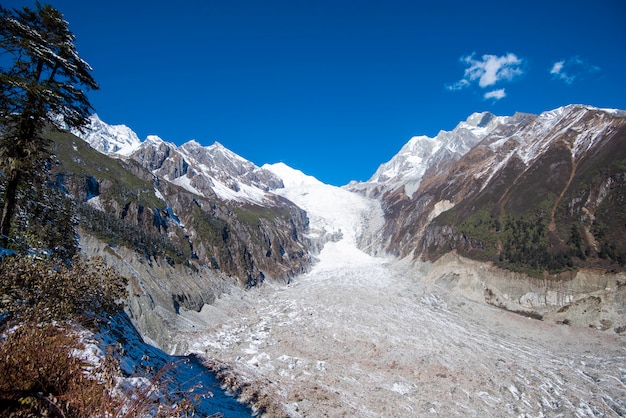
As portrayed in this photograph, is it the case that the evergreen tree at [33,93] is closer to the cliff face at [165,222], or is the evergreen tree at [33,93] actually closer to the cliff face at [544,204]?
the cliff face at [165,222]

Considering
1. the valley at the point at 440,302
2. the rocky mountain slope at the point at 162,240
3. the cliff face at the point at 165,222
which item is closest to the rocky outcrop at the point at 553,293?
the valley at the point at 440,302

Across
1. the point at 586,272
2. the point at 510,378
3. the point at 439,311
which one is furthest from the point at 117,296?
the point at 586,272

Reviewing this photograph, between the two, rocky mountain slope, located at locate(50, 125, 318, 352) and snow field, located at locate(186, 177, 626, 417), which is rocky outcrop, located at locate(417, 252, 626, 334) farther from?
rocky mountain slope, located at locate(50, 125, 318, 352)

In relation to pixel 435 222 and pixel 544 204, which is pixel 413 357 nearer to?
pixel 544 204

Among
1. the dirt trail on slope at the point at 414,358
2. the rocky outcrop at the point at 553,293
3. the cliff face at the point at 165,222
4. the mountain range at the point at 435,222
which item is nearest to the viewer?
the dirt trail on slope at the point at 414,358

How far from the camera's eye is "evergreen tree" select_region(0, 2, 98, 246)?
1559 centimetres

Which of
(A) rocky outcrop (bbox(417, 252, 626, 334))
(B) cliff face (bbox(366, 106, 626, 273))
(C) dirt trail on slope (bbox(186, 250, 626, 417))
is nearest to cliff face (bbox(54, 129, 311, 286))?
(C) dirt trail on slope (bbox(186, 250, 626, 417))

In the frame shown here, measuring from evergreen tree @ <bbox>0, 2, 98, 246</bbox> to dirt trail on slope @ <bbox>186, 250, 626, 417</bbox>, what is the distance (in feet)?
80.8

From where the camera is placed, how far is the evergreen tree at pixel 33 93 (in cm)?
1559

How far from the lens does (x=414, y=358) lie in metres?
42.2

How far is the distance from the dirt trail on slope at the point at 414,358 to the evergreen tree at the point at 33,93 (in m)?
24.6

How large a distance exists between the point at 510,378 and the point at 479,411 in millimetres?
9643

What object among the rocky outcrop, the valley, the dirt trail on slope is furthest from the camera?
the rocky outcrop

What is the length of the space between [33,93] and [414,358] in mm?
43382
